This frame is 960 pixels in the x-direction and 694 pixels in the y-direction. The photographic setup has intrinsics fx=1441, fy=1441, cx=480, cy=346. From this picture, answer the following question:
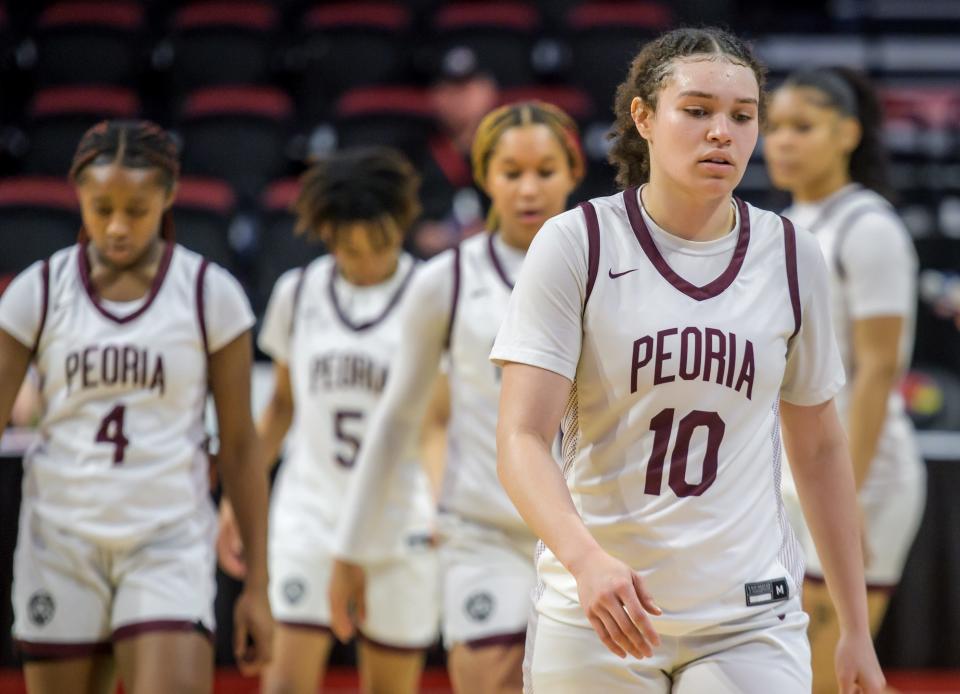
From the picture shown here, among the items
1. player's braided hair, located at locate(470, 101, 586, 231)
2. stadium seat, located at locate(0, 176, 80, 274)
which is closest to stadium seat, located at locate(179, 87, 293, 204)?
stadium seat, located at locate(0, 176, 80, 274)

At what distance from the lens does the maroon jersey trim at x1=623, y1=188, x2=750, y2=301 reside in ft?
8.98

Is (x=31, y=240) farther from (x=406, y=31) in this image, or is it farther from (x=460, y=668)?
(x=460, y=668)

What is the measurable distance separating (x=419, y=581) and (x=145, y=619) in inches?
65.8

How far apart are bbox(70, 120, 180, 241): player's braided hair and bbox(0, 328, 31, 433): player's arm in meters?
0.39

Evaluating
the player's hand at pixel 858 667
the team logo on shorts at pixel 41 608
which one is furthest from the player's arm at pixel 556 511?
the team logo on shorts at pixel 41 608

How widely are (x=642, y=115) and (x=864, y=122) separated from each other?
2.40 meters

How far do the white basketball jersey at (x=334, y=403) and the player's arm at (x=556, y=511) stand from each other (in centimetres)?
236

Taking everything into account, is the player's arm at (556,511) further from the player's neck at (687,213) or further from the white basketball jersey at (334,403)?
the white basketball jersey at (334,403)

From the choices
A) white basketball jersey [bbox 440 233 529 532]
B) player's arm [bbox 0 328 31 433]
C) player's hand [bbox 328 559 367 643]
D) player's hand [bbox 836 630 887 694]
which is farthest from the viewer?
player's hand [bbox 328 559 367 643]

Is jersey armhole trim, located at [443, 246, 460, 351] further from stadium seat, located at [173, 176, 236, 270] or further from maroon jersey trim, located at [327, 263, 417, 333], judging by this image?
stadium seat, located at [173, 176, 236, 270]

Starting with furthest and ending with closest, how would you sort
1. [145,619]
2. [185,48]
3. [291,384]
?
[185,48]
[291,384]
[145,619]

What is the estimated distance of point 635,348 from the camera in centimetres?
269

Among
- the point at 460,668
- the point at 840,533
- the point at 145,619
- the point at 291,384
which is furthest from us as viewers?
the point at 291,384

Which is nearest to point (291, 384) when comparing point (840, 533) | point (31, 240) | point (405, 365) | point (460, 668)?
point (405, 365)
